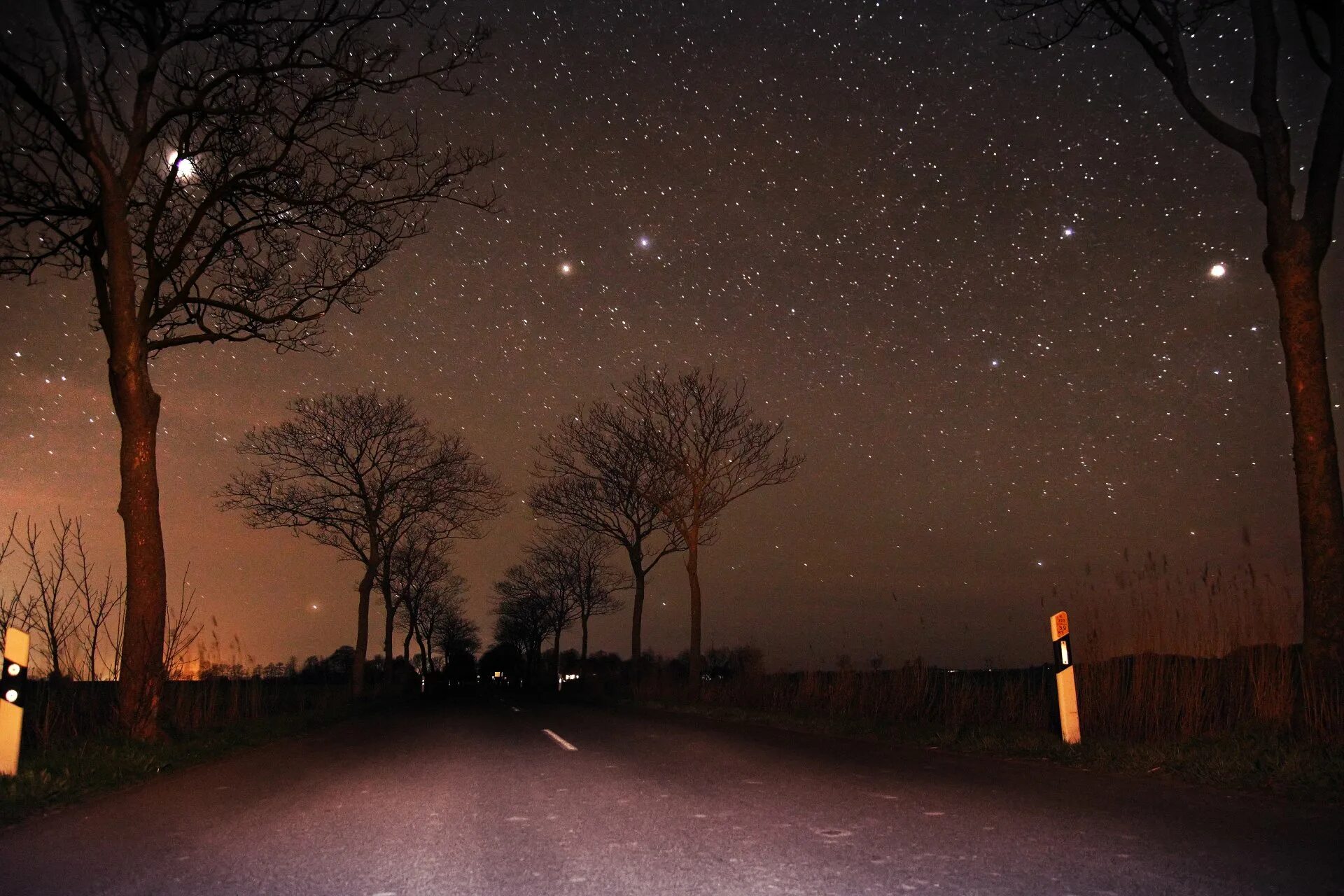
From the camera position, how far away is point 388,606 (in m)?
37.3

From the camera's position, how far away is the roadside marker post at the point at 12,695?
7.00 metres

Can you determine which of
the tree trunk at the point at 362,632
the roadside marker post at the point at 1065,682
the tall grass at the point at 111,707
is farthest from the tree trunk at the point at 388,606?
the roadside marker post at the point at 1065,682

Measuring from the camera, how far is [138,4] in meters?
9.79

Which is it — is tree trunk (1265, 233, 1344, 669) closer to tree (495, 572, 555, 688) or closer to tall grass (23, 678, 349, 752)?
tall grass (23, 678, 349, 752)

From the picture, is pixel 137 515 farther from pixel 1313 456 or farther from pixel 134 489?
pixel 1313 456

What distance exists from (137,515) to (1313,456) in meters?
12.2

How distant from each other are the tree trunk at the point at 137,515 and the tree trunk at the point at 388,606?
23.0m

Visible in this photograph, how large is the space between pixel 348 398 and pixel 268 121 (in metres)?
18.3

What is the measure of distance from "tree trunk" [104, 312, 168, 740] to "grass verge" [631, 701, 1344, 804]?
336 inches

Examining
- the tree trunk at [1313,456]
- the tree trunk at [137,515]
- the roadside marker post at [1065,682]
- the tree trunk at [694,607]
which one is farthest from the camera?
the tree trunk at [694,607]

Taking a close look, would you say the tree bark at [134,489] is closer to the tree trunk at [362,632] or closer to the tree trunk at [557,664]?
the tree trunk at [362,632]

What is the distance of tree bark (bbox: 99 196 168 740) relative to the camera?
33.7 feet

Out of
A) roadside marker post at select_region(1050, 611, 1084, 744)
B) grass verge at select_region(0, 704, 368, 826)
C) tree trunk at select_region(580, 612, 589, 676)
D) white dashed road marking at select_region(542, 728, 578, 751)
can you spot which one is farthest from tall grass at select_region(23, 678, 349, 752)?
tree trunk at select_region(580, 612, 589, 676)

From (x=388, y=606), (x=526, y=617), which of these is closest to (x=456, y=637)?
(x=526, y=617)
